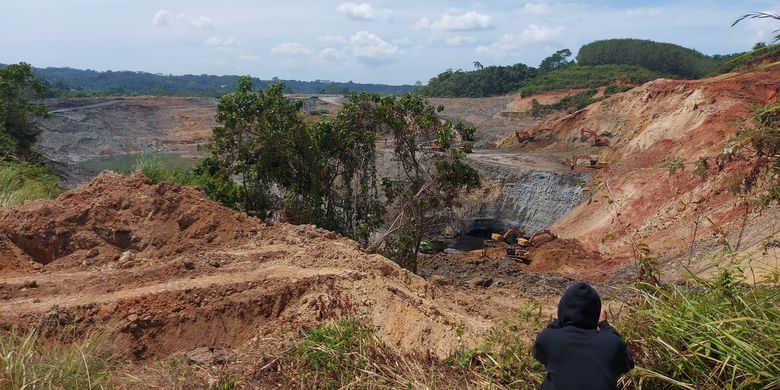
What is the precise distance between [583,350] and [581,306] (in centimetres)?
25

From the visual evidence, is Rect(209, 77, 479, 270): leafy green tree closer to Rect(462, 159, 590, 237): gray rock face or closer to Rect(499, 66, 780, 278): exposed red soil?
Rect(499, 66, 780, 278): exposed red soil

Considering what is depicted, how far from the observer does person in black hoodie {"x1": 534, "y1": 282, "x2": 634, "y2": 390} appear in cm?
377

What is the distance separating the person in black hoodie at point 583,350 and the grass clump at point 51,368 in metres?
3.15

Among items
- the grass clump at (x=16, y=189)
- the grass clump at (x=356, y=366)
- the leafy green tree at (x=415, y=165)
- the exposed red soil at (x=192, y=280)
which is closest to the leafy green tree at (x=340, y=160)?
the leafy green tree at (x=415, y=165)

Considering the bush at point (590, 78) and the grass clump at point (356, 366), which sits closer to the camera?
the grass clump at point (356, 366)

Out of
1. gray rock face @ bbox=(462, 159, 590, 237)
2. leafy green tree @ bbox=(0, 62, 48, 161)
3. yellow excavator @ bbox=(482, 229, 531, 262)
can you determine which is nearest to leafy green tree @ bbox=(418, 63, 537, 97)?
gray rock face @ bbox=(462, 159, 590, 237)

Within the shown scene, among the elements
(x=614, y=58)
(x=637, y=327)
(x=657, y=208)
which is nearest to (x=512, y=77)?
(x=614, y=58)

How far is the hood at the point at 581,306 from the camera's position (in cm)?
380

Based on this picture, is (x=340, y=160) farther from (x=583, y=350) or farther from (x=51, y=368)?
(x=583, y=350)

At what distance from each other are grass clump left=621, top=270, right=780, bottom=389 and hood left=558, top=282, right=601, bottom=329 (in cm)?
83

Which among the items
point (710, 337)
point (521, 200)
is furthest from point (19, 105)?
point (710, 337)

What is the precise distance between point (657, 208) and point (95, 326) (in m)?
20.6

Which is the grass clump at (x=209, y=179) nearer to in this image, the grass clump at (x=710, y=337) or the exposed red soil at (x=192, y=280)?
the exposed red soil at (x=192, y=280)

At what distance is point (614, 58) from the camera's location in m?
74.2
